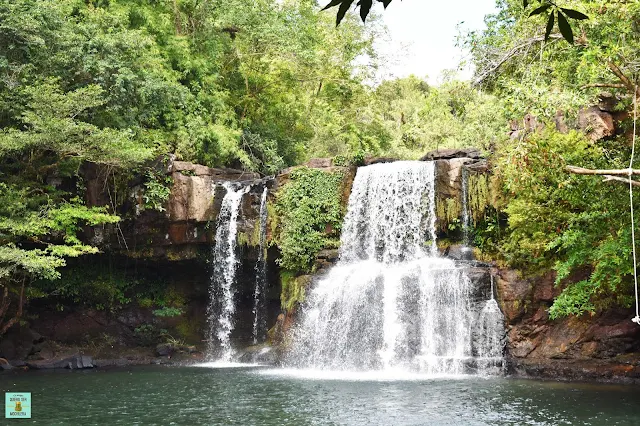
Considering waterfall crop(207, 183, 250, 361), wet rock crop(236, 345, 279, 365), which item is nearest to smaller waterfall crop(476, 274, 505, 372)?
wet rock crop(236, 345, 279, 365)

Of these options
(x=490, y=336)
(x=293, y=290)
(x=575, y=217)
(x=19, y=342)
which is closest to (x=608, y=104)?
(x=575, y=217)

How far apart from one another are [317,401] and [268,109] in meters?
17.9

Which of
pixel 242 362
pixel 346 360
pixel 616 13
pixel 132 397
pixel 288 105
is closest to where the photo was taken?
pixel 616 13

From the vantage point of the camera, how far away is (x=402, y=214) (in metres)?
20.3

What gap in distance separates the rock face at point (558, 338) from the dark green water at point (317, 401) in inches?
34.4

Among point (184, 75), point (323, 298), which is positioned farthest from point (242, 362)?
point (184, 75)

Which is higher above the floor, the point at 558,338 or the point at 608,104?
the point at 608,104

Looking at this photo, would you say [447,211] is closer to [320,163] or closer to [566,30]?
[320,163]

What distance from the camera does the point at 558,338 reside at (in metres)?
15.3

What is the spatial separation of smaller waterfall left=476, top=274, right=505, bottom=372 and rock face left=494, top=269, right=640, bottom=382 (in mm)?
199

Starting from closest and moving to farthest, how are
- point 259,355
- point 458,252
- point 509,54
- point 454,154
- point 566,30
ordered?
point 566,30 → point 509,54 → point 458,252 → point 259,355 → point 454,154

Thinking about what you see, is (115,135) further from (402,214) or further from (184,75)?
(402,214)

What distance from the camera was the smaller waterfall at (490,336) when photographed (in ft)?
51.8

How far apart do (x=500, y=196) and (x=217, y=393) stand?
9.73 metres
